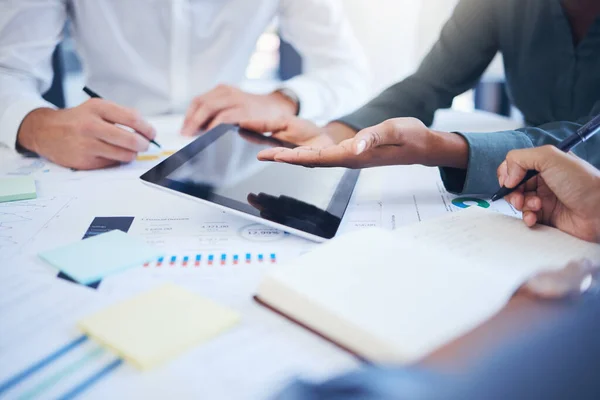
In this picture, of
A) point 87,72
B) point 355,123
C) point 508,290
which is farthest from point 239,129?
point 87,72

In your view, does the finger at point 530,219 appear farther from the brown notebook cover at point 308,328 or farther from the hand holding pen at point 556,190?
the brown notebook cover at point 308,328

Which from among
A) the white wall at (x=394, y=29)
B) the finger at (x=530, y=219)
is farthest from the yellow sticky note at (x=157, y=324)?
the white wall at (x=394, y=29)

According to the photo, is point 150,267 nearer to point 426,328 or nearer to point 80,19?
point 426,328

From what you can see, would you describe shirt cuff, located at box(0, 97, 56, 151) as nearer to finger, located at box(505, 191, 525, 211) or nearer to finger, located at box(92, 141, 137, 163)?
finger, located at box(92, 141, 137, 163)

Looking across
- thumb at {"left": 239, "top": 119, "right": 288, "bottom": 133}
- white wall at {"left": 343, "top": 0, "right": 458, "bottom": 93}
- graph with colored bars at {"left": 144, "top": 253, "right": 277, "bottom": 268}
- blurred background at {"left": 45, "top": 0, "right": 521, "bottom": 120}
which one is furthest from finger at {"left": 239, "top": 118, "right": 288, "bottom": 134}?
white wall at {"left": 343, "top": 0, "right": 458, "bottom": 93}

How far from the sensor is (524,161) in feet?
1.78

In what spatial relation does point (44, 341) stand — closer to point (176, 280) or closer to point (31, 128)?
point (176, 280)

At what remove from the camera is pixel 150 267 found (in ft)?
1.46

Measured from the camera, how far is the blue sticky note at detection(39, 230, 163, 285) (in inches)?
16.9

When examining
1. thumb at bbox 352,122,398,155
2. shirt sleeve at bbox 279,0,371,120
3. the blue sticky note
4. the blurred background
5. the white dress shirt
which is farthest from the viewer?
the blurred background

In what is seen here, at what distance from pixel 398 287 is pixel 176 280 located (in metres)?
0.18

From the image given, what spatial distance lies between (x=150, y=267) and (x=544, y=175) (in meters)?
0.41

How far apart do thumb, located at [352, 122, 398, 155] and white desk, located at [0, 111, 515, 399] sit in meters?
0.08

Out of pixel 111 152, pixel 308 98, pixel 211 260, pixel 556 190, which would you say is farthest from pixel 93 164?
pixel 556 190
